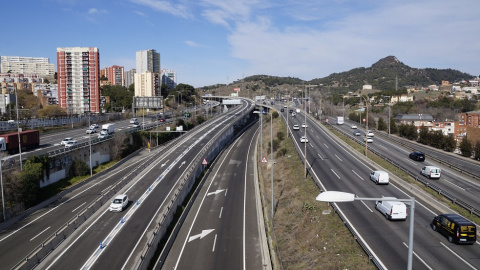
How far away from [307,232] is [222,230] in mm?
7721

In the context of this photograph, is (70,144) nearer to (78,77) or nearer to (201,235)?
(201,235)

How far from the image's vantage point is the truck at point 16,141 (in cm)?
4694

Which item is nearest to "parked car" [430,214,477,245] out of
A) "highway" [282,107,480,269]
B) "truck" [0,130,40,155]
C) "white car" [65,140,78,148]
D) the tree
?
"highway" [282,107,480,269]

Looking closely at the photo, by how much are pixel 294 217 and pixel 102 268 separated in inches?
629

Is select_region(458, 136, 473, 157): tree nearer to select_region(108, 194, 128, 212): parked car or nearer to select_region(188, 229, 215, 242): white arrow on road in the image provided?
select_region(188, 229, 215, 242): white arrow on road

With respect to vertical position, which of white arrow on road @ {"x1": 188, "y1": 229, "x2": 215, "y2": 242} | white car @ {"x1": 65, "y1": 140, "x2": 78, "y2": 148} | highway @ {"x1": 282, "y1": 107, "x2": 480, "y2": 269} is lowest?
white arrow on road @ {"x1": 188, "y1": 229, "x2": 215, "y2": 242}

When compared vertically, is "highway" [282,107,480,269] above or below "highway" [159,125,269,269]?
above

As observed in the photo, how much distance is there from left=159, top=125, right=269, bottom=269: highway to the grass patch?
172 cm

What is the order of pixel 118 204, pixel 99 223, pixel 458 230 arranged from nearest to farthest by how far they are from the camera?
pixel 458 230
pixel 99 223
pixel 118 204

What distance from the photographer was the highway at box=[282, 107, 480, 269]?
67.1 feet

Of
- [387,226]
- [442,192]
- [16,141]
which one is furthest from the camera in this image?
[16,141]

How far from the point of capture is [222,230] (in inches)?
1252

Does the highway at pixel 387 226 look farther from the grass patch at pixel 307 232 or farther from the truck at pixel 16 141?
the truck at pixel 16 141

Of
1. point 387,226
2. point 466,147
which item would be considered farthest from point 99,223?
point 466,147
